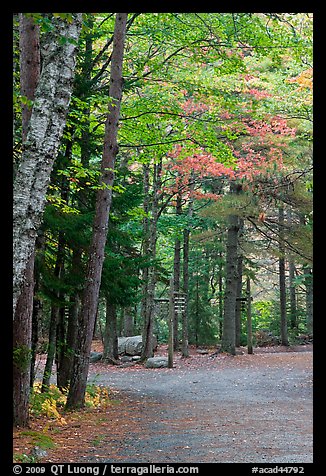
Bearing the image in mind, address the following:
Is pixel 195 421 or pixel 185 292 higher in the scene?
pixel 185 292

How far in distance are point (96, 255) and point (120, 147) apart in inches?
160

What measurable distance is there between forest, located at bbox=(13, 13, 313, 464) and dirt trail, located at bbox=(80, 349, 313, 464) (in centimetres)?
132

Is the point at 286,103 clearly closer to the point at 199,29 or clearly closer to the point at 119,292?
the point at 199,29

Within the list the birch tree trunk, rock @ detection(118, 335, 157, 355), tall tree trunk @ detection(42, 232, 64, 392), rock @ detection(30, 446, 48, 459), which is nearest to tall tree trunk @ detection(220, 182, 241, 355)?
rock @ detection(118, 335, 157, 355)

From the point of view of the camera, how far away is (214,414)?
8062 mm

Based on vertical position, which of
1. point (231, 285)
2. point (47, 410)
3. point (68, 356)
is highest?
point (231, 285)

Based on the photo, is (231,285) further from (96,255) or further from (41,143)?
(41,143)

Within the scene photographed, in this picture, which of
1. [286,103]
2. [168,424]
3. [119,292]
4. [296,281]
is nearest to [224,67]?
[286,103]

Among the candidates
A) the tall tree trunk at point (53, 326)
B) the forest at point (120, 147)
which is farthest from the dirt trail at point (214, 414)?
the tall tree trunk at point (53, 326)

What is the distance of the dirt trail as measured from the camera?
17.8 feet

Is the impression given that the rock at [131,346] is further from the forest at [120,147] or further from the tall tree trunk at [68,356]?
the tall tree trunk at [68,356]

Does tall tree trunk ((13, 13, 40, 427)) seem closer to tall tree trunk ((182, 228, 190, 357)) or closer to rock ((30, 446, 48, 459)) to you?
rock ((30, 446, 48, 459))

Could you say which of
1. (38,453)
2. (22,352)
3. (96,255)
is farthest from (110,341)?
A: (38,453)

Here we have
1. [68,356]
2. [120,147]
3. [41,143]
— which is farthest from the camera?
[120,147]
